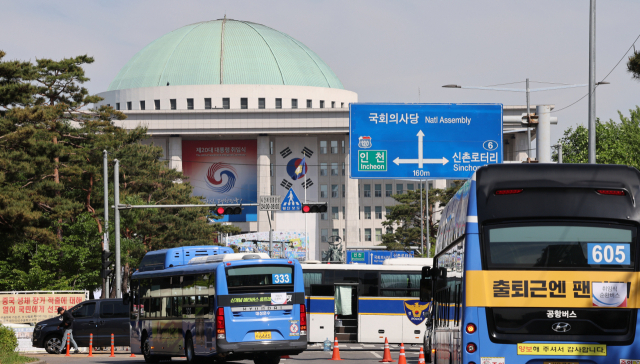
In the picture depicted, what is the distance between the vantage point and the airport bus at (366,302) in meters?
30.9

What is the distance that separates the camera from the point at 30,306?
1352 inches

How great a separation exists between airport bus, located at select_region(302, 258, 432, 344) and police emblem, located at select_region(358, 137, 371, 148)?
329 inches

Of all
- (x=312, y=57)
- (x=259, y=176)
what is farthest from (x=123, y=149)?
(x=312, y=57)

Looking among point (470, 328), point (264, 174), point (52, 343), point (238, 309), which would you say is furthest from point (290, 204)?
point (264, 174)

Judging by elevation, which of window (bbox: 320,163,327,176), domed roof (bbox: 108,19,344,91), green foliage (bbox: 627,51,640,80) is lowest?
green foliage (bbox: 627,51,640,80)

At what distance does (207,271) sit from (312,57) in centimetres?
11230

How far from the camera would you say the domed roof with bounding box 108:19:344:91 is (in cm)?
11756

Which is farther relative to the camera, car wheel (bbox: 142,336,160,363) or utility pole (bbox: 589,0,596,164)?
car wheel (bbox: 142,336,160,363)

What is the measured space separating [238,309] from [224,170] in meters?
89.3

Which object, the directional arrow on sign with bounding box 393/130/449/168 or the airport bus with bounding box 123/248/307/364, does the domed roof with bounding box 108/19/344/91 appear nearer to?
the directional arrow on sign with bounding box 393/130/449/168

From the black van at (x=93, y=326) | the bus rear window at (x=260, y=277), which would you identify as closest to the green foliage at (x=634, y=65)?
the bus rear window at (x=260, y=277)

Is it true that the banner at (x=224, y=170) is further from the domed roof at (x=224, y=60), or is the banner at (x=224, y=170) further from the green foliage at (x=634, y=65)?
the green foliage at (x=634, y=65)

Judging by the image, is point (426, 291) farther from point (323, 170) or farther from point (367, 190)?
point (367, 190)

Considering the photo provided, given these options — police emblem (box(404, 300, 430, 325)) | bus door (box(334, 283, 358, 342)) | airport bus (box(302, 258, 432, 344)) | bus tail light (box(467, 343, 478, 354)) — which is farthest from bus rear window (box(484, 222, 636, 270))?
bus door (box(334, 283, 358, 342))
